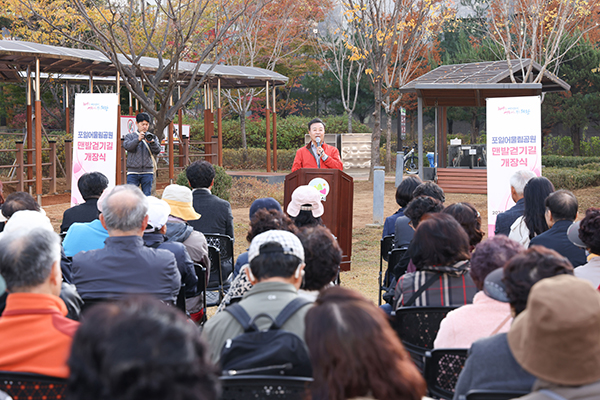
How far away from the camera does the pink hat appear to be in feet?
16.8

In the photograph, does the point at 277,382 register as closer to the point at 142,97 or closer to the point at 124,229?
the point at 124,229

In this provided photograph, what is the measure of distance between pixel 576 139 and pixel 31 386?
1009 inches

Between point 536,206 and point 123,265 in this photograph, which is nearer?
point 123,265

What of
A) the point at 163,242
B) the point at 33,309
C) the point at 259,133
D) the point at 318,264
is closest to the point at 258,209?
the point at 163,242

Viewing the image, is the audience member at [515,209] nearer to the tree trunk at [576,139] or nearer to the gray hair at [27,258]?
the gray hair at [27,258]

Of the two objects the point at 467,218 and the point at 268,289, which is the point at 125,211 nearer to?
the point at 268,289

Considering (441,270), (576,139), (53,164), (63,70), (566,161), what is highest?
(63,70)

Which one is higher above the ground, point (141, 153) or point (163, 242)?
point (141, 153)

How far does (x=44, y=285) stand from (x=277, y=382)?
0.90 meters

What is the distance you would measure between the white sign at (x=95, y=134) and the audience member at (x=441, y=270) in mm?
6285

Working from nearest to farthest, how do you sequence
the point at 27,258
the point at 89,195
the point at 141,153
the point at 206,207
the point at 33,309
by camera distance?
the point at 33,309
the point at 27,258
the point at 89,195
the point at 206,207
the point at 141,153

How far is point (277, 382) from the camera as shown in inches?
71.0

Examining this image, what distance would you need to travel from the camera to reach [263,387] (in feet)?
5.98

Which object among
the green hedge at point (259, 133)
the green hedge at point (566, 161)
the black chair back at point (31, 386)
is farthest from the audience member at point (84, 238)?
the green hedge at point (259, 133)
